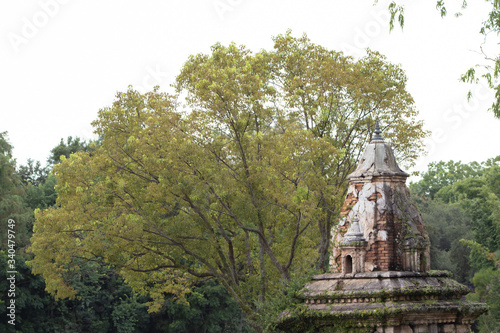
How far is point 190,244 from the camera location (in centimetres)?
2134

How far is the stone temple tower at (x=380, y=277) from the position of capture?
1241 cm

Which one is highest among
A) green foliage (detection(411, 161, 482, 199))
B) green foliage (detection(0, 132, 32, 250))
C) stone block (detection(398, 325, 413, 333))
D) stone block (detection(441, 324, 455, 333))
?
green foliage (detection(411, 161, 482, 199))

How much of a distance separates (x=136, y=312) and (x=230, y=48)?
823 inches

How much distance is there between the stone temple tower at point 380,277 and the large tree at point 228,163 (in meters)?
4.62

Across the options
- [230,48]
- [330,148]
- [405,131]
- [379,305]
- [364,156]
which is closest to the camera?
[379,305]

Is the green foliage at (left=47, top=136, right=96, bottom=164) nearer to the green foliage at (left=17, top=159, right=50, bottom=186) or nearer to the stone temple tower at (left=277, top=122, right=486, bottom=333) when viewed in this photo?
the green foliage at (left=17, top=159, right=50, bottom=186)

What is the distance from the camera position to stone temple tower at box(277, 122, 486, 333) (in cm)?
1241

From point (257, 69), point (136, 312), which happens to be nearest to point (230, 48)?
point (257, 69)

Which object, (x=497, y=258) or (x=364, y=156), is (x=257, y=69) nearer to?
(x=364, y=156)

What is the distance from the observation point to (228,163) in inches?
816

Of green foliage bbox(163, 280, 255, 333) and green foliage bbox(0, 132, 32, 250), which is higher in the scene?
green foliage bbox(0, 132, 32, 250)

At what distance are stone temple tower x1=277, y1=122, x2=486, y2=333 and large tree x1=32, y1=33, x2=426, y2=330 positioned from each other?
4618 millimetres

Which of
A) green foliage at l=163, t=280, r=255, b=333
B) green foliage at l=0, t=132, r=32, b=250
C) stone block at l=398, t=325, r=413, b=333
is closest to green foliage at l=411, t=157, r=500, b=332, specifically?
green foliage at l=163, t=280, r=255, b=333

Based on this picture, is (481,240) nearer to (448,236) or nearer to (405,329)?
(448,236)
